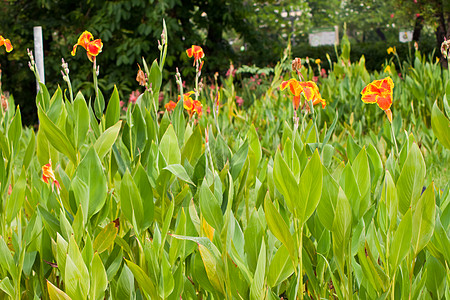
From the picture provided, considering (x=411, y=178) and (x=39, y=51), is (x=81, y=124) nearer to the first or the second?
(x=411, y=178)

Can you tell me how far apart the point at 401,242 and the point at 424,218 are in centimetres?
7

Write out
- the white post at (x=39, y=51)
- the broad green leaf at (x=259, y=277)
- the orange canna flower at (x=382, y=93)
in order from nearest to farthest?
the broad green leaf at (x=259, y=277)
the orange canna flower at (x=382, y=93)
the white post at (x=39, y=51)

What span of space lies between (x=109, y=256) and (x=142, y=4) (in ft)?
17.8

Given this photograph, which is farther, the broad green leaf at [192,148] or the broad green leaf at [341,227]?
the broad green leaf at [192,148]

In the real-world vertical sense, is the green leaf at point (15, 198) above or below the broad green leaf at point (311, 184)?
below

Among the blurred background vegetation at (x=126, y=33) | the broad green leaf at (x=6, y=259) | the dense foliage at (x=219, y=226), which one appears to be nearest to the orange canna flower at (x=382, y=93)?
the dense foliage at (x=219, y=226)

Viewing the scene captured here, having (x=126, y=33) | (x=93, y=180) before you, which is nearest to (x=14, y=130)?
(x=93, y=180)

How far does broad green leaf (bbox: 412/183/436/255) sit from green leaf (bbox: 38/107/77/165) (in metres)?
0.86

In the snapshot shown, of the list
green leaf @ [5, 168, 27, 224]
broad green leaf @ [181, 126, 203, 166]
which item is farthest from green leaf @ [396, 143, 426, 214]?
green leaf @ [5, 168, 27, 224]

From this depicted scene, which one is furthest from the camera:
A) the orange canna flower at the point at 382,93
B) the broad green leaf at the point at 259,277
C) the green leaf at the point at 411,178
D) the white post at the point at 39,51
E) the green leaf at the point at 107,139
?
the white post at the point at 39,51

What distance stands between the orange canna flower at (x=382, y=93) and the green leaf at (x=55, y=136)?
2.54 ft

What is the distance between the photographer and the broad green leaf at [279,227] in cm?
95

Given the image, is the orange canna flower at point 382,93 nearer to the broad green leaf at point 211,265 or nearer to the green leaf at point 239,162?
the green leaf at point 239,162

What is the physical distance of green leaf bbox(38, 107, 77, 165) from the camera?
124cm
